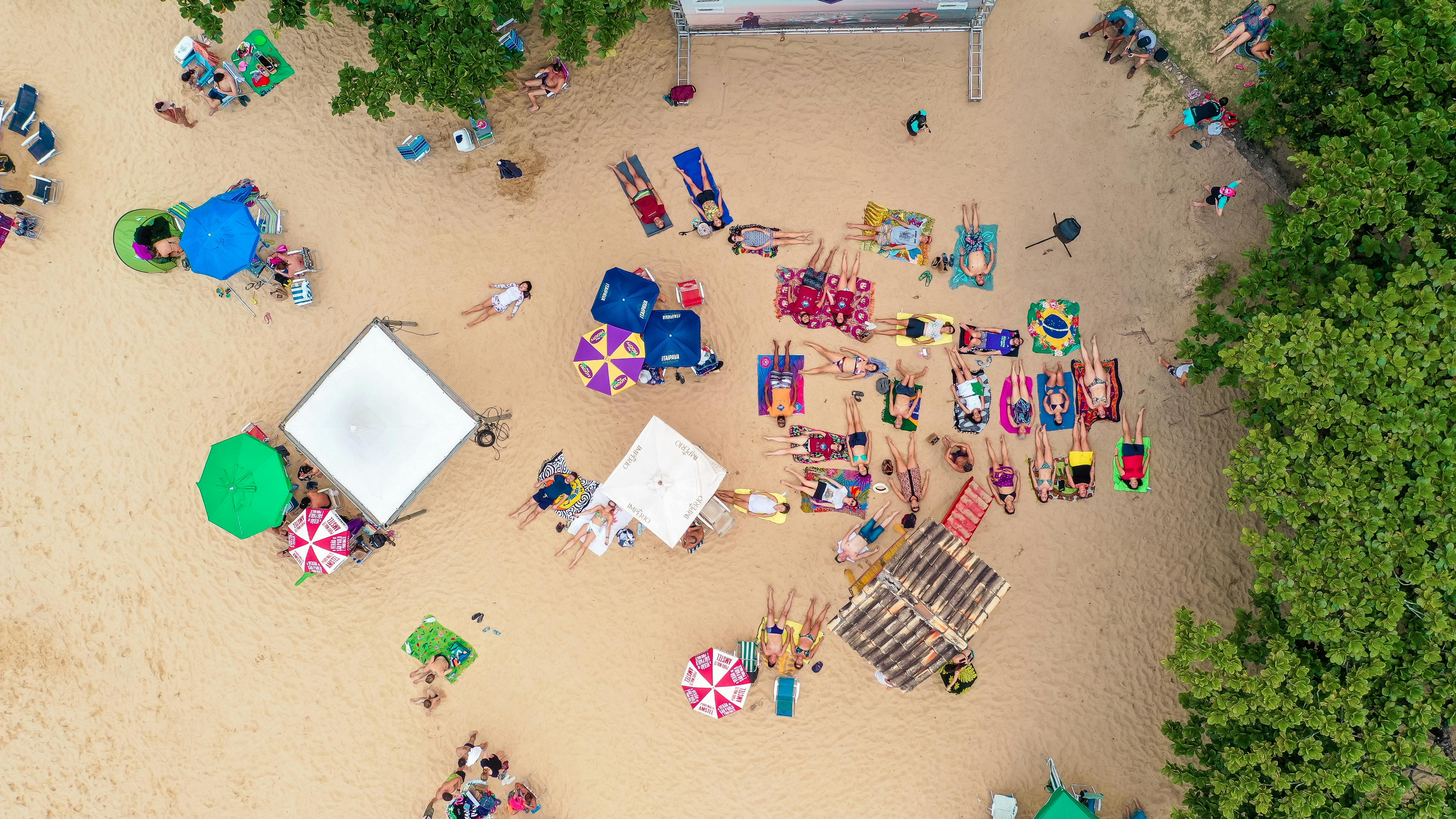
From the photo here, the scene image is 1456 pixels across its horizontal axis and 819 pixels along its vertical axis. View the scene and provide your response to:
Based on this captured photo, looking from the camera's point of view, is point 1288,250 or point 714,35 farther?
point 714,35

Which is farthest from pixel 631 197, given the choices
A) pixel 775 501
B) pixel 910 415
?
pixel 910 415

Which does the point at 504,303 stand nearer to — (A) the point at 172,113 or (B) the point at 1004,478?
(A) the point at 172,113

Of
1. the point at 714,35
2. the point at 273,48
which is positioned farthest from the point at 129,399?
the point at 714,35

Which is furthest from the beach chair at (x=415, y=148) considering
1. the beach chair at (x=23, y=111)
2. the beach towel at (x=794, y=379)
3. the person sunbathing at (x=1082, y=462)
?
the person sunbathing at (x=1082, y=462)

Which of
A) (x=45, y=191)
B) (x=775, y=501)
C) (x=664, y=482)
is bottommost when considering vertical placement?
(x=775, y=501)

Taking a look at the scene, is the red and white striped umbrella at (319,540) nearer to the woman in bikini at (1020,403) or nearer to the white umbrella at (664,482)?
the white umbrella at (664,482)

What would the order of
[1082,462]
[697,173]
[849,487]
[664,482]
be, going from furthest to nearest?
[697,173], [849,487], [1082,462], [664,482]

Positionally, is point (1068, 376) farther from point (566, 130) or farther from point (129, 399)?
point (129, 399)
